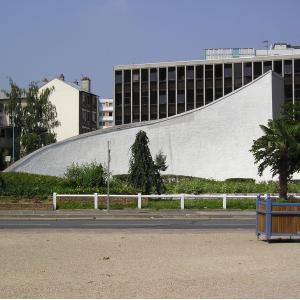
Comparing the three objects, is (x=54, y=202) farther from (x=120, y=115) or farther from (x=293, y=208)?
(x=120, y=115)

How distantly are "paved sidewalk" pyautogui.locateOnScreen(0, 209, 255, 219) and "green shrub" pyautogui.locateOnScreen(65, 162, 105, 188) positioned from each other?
588 centimetres

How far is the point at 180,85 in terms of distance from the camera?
102 metres

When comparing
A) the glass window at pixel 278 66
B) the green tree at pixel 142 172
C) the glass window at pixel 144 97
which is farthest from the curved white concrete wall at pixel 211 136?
the glass window at pixel 144 97

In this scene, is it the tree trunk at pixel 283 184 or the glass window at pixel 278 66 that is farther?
the glass window at pixel 278 66

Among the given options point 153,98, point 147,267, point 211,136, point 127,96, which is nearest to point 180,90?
point 153,98

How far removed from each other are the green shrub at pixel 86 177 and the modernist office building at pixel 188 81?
59936mm

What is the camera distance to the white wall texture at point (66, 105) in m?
104

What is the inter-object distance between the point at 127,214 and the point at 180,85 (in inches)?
2832

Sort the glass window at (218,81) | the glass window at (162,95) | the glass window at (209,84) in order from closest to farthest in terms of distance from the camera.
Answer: the glass window at (218,81) → the glass window at (209,84) → the glass window at (162,95)

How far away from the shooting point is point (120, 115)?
105188mm

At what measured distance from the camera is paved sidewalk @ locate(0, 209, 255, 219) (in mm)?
30531

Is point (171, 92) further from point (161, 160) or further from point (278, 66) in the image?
point (161, 160)

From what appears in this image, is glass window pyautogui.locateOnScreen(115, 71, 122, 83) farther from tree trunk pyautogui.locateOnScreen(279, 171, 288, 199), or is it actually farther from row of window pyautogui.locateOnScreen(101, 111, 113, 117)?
tree trunk pyautogui.locateOnScreen(279, 171, 288, 199)

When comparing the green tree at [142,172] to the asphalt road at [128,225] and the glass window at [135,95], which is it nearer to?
the asphalt road at [128,225]
